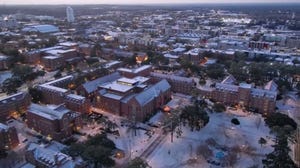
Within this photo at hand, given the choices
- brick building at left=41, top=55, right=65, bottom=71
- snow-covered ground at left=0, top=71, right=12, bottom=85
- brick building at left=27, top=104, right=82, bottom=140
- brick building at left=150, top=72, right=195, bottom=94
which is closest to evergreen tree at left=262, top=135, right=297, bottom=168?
brick building at left=150, top=72, right=195, bottom=94

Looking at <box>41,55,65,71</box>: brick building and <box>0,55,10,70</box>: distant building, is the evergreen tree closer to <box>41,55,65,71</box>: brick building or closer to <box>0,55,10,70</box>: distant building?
<box>41,55,65,71</box>: brick building

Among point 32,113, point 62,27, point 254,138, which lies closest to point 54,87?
point 32,113

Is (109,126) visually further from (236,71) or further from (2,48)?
(2,48)

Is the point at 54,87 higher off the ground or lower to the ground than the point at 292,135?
higher

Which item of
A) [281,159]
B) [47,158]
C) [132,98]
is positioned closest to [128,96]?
[132,98]

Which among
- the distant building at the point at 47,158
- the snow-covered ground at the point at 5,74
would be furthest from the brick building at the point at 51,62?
the distant building at the point at 47,158

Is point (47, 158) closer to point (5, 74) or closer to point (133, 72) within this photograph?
point (133, 72)
